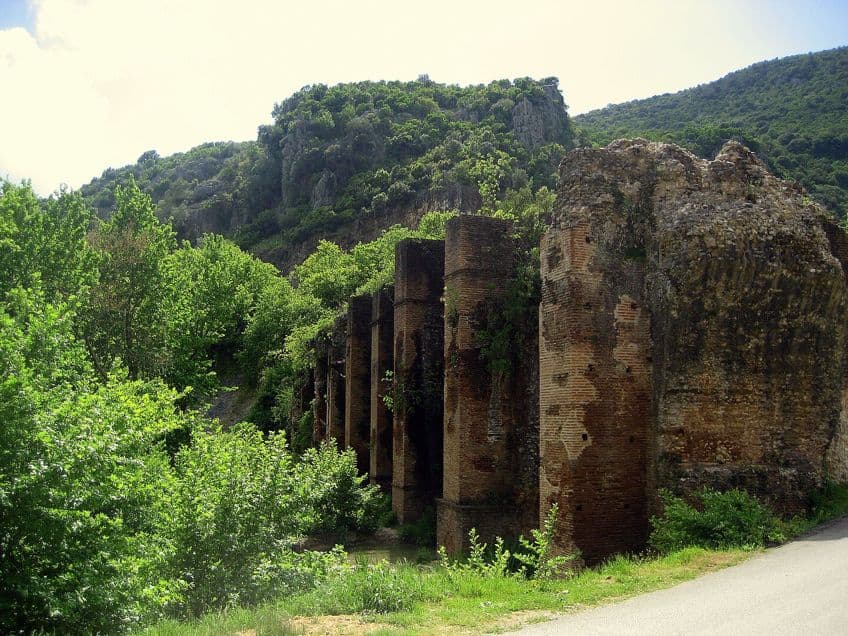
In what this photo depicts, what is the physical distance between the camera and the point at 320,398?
29.1m

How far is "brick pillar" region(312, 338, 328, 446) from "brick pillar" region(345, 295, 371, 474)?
4.01 metres

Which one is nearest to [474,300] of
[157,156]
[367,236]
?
[367,236]

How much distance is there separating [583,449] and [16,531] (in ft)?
24.8

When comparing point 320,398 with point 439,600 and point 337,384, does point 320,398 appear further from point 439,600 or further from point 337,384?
point 439,600

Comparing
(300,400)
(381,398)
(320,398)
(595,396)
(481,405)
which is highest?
(595,396)

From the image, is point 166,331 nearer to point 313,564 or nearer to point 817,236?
point 313,564

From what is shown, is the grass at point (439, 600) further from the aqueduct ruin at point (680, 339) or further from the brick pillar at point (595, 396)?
the aqueduct ruin at point (680, 339)

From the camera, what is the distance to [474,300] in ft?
51.4

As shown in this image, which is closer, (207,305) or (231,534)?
(231,534)

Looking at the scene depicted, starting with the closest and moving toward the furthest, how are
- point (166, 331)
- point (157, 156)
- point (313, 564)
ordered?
point (313, 564)
point (166, 331)
point (157, 156)

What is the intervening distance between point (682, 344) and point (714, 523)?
2692 mm

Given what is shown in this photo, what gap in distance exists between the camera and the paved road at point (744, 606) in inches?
249

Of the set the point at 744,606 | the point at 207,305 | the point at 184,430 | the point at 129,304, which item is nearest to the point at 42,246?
the point at 129,304

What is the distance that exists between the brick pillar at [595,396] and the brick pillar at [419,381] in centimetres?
714
